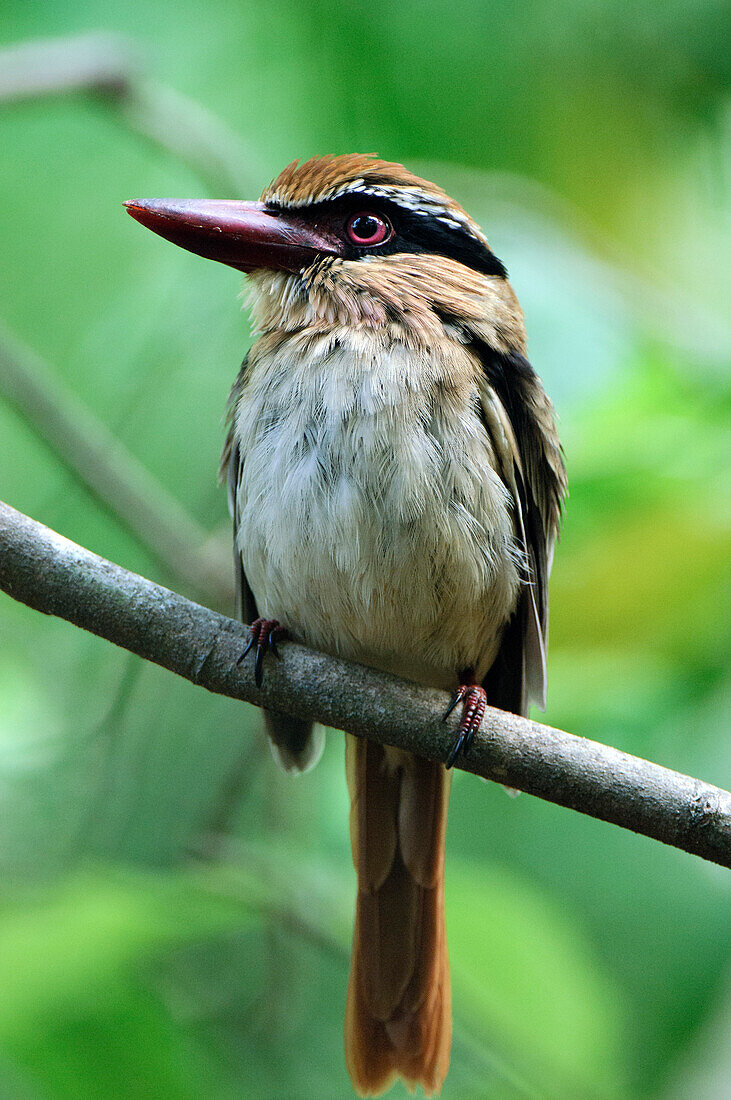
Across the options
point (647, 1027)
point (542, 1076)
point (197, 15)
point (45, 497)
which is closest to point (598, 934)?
point (647, 1027)

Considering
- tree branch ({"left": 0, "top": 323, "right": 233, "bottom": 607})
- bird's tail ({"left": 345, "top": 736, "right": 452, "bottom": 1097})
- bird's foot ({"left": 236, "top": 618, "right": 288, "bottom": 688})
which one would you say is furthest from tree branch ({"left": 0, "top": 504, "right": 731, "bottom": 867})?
tree branch ({"left": 0, "top": 323, "right": 233, "bottom": 607})

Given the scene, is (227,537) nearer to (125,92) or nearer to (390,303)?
(390,303)

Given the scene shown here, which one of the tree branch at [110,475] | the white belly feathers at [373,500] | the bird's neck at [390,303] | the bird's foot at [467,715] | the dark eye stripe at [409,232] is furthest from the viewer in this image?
the tree branch at [110,475]

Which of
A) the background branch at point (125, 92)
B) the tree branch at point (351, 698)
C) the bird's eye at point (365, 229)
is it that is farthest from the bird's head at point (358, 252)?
→ the tree branch at point (351, 698)

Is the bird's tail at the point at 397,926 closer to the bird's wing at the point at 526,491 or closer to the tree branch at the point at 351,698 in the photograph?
the bird's wing at the point at 526,491

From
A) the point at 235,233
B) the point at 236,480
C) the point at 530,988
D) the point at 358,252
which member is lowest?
the point at 530,988

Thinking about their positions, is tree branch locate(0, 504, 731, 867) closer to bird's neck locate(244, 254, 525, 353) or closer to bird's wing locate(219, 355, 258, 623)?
bird's wing locate(219, 355, 258, 623)

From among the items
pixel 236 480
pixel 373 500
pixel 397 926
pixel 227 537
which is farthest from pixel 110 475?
pixel 397 926
